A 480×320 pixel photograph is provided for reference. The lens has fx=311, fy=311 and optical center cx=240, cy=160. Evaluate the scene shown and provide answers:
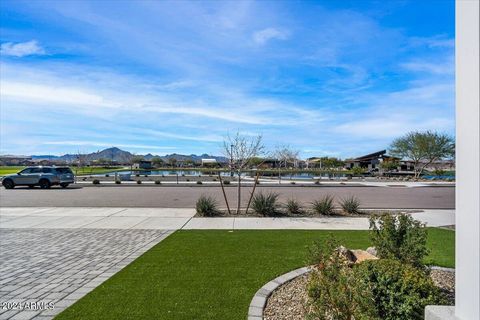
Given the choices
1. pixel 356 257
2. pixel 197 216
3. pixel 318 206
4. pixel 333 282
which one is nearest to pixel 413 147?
pixel 318 206

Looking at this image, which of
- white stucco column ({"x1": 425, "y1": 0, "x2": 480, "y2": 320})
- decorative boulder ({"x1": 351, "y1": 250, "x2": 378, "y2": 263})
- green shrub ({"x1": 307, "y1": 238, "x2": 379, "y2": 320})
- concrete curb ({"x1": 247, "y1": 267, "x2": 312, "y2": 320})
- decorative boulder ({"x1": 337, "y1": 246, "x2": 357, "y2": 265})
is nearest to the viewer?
white stucco column ({"x1": 425, "y1": 0, "x2": 480, "y2": 320})

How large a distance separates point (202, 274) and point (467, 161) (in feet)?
15.0

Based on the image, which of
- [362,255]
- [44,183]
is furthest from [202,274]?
[44,183]

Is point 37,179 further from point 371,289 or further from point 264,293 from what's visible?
point 371,289

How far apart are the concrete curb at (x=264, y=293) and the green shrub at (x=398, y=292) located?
1519 mm

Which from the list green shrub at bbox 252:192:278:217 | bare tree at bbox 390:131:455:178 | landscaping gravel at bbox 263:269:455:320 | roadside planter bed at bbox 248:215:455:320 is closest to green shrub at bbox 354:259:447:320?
roadside planter bed at bbox 248:215:455:320

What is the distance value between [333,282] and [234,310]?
→ 146 centimetres

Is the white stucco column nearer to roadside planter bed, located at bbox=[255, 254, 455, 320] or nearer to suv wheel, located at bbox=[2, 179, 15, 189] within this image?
roadside planter bed, located at bbox=[255, 254, 455, 320]

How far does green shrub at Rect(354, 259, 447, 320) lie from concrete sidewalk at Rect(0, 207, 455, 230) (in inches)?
269

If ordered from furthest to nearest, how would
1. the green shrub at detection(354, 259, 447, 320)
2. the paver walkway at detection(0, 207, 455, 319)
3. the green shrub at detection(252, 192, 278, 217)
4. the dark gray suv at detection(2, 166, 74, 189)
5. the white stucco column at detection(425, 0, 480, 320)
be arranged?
the dark gray suv at detection(2, 166, 74, 189) < the green shrub at detection(252, 192, 278, 217) < the paver walkway at detection(0, 207, 455, 319) < the green shrub at detection(354, 259, 447, 320) < the white stucco column at detection(425, 0, 480, 320)

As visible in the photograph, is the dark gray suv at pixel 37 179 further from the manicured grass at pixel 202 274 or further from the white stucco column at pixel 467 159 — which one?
→ the white stucco column at pixel 467 159

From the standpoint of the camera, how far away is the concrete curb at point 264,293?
4031 mm

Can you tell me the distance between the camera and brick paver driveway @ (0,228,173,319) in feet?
14.7

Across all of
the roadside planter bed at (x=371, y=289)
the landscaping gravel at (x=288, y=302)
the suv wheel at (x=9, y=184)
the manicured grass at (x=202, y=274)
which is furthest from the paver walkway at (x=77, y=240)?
the suv wheel at (x=9, y=184)
